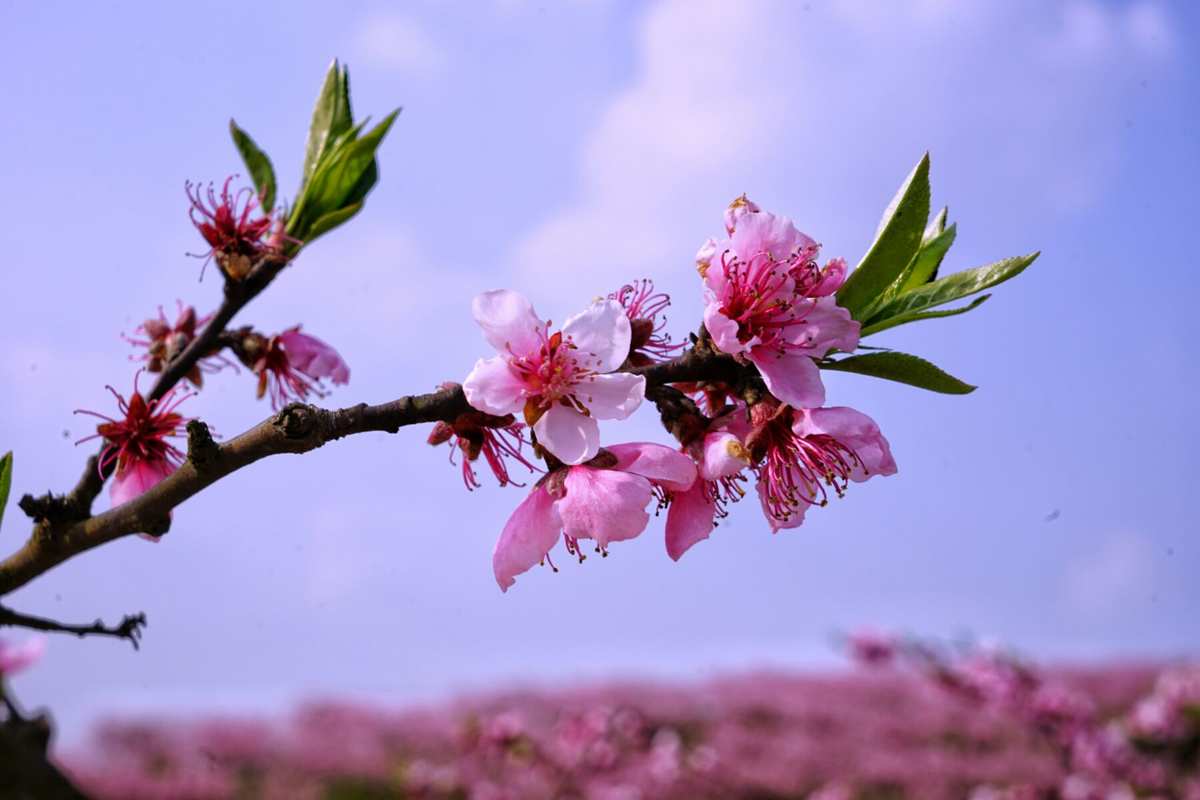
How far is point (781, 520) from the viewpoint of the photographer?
49.4 inches

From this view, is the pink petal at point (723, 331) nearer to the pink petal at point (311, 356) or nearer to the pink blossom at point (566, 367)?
the pink blossom at point (566, 367)

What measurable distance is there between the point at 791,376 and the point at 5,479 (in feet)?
3.74

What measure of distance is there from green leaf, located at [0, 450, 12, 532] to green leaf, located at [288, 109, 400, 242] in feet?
1.82

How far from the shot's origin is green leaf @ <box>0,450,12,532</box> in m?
1.47

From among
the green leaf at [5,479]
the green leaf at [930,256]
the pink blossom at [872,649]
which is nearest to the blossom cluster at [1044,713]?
the pink blossom at [872,649]

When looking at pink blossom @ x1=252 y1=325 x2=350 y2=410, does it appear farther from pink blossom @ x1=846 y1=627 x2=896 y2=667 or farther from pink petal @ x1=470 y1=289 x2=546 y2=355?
pink blossom @ x1=846 y1=627 x2=896 y2=667

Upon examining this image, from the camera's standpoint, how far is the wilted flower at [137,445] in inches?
57.9

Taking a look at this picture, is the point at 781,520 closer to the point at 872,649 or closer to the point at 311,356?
the point at 311,356

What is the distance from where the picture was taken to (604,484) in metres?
1.13

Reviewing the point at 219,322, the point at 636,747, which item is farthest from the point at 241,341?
the point at 636,747

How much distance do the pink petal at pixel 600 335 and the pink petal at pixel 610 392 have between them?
0.06ft

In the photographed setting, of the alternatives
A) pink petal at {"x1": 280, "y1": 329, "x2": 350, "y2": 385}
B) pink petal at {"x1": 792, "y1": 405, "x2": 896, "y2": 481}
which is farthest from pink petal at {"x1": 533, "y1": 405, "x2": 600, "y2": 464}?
pink petal at {"x1": 280, "y1": 329, "x2": 350, "y2": 385}

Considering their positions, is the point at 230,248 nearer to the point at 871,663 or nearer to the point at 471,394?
the point at 471,394

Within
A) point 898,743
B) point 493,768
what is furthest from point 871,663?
point 898,743
